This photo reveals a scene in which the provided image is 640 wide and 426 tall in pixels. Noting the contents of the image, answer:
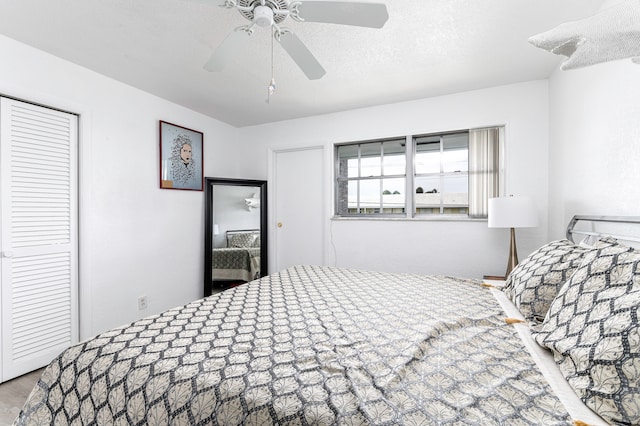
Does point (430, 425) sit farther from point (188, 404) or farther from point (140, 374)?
point (140, 374)

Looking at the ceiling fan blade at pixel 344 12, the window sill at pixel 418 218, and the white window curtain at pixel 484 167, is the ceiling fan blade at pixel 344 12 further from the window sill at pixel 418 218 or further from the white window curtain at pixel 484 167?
the window sill at pixel 418 218

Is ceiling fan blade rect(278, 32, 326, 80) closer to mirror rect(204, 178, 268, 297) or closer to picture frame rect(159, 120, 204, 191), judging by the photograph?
picture frame rect(159, 120, 204, 191)

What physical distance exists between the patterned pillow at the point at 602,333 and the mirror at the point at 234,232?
3317 millimetres

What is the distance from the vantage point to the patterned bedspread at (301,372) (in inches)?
31.9

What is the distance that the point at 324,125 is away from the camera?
3.81 m

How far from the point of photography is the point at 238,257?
391cm

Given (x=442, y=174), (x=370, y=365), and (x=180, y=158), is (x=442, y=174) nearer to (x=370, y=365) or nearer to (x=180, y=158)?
(x=370, y=365)

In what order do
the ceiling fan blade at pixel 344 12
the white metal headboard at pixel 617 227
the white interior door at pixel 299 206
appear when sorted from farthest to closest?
the white interior door at pixel 299 206 < the white metal headboard at pixel 617 227 < the ceiling fan blade at pixel 344 12

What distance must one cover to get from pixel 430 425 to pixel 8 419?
8.06ft

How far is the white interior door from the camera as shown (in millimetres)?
3902

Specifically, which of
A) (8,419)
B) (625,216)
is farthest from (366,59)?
(8,419)

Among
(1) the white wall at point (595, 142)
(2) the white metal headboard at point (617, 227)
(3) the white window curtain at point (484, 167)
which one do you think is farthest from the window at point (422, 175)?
(2) the white metal headboard at point (617, 227)

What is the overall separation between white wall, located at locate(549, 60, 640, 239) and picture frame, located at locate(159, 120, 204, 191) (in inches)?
146

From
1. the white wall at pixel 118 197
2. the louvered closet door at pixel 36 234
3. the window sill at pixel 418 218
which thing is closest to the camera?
the louvered closet door at pixel 36 234
